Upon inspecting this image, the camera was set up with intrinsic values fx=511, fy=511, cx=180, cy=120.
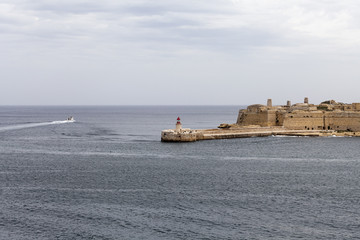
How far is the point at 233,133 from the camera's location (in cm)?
5966

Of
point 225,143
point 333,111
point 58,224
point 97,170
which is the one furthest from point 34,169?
point 333,111

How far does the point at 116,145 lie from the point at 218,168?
18725mm


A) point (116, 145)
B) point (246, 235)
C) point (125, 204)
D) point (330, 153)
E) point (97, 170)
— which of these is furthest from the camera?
point (116, 145)

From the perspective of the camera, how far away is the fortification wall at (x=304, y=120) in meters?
65.5

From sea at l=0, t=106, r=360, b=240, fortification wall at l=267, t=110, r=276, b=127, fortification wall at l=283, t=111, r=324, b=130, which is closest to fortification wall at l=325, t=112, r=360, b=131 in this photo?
fortification wall at l=283, t=111, r=324, b=130

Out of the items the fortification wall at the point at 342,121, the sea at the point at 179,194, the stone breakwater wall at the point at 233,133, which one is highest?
the fortification wall at the point at 342,121

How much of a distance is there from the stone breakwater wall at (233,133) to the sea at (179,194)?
26.9 ft

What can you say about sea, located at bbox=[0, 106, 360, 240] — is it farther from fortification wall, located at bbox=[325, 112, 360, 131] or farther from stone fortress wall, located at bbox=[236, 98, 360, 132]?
stone fortress wall, located at bbox=[236, 98, 360, 132]

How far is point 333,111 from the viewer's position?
219ft

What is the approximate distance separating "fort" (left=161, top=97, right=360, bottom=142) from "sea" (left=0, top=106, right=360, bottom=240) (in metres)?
15.6

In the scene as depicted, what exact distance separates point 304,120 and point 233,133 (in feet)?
37.8

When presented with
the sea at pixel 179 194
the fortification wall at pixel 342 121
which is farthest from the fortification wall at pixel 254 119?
the sea at pixel 179 194

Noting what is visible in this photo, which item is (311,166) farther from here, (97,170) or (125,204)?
(125,204)

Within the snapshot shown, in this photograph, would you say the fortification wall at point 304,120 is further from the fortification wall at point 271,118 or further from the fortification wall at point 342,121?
the fortification wall at point 271,118
